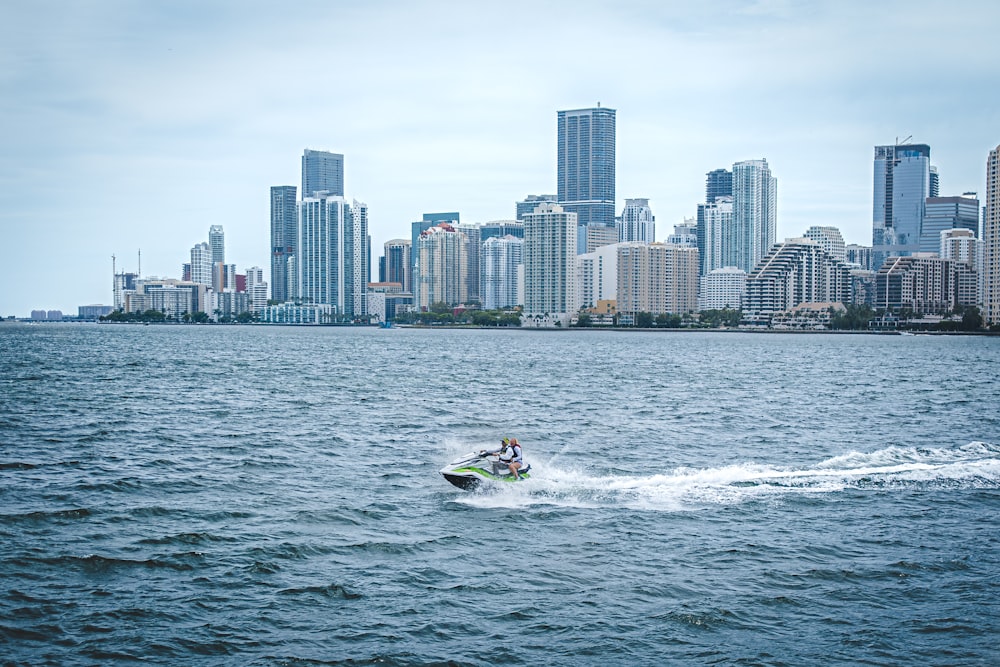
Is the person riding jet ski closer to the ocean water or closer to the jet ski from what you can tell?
the jet ski

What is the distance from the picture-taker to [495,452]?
33406mm

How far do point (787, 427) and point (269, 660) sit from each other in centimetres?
3916

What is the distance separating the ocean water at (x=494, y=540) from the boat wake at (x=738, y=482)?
164 millimetres

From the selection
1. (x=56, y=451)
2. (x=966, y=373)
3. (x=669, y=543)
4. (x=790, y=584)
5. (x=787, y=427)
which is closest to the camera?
(x=790, y=584)

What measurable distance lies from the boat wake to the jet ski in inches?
19.8

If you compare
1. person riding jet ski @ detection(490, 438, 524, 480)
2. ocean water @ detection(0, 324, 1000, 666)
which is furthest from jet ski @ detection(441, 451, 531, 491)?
ocean water @ detection(0, 324, 1000, 666)

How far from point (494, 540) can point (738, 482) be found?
461 inches

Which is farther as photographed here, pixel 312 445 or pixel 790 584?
pixel 312 445

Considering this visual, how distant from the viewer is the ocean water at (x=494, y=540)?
1967 centimetres

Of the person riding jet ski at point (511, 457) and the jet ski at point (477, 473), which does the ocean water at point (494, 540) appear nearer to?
the jet ski at point (477, 473)

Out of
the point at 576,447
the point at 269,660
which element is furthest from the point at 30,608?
the point at 576,447

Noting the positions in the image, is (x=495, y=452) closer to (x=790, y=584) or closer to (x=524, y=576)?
(x=524, y=576)

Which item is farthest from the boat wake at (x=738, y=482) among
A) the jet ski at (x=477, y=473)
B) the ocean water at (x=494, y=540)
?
the jet ski at (x=477, y=473)

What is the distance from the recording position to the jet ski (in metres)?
32.6
